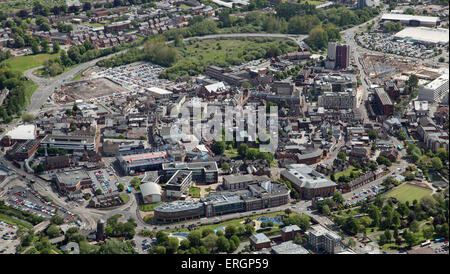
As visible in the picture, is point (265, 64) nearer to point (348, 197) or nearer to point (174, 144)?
point (174, 144)

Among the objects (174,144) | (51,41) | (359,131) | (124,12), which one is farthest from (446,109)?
(124,12)

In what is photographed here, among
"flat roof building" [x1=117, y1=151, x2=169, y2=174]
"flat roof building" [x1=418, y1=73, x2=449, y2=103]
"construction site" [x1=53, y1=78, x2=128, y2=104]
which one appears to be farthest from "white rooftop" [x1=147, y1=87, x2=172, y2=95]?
"flat roof building" [x1=418, y1=73, x2=449, y2=103]

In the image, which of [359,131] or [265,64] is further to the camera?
[265,64]

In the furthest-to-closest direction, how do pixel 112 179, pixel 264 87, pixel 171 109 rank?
pixel 264 87 < pixel 171 109 < pixel 112 179

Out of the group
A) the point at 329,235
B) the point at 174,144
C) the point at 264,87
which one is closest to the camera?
the point at 329,235

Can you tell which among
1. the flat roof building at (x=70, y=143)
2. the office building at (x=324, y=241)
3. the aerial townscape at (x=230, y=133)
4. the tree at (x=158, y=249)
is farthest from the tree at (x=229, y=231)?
the flat roof building at (x=70, y=143)

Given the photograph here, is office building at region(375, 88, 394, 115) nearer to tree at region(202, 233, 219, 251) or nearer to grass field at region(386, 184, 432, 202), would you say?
grass field at region(386, 184, 432, 202)
